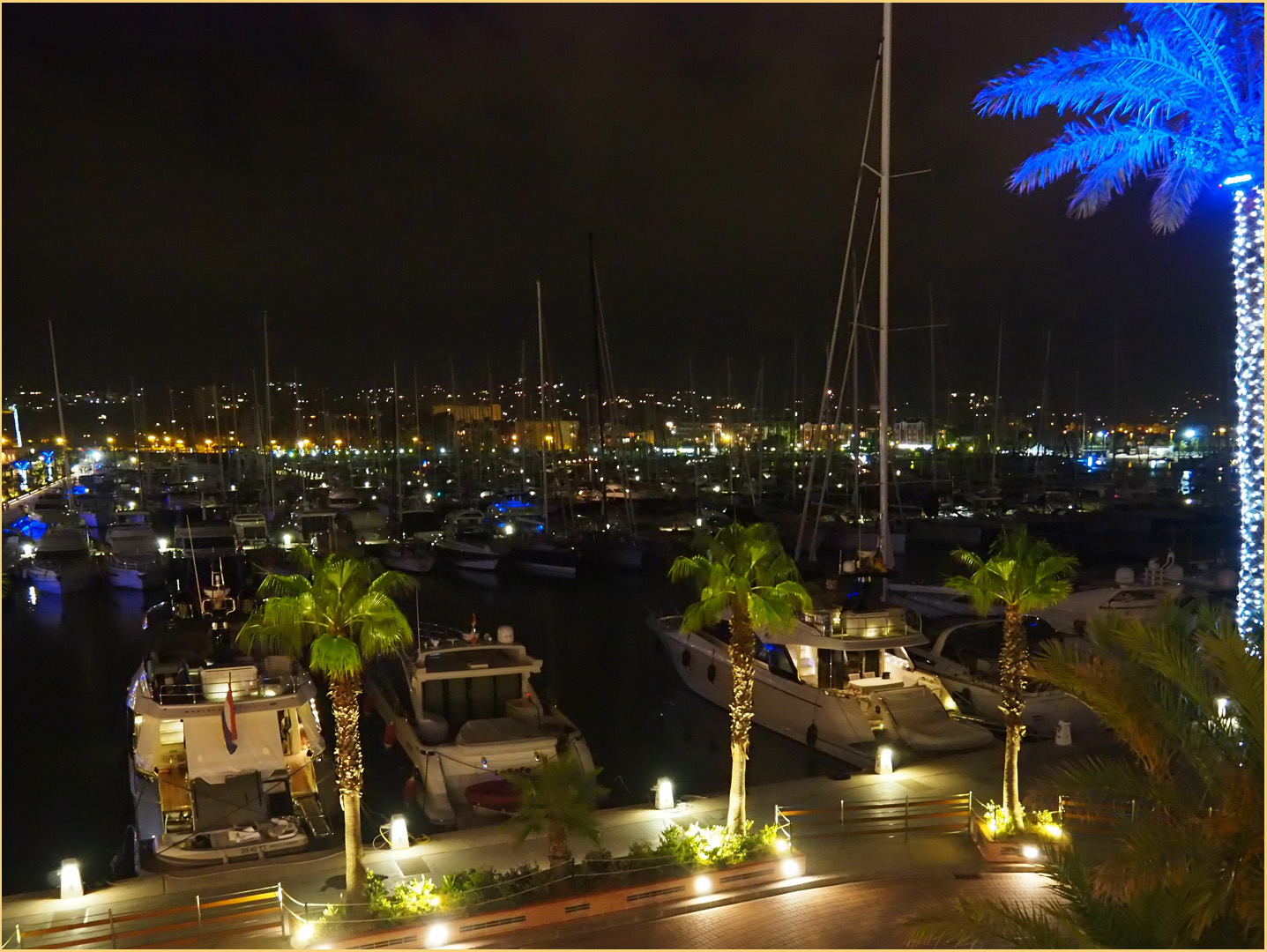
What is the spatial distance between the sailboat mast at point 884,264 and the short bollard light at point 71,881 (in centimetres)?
1957

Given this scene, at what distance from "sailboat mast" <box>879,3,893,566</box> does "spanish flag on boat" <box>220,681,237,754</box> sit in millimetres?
16687

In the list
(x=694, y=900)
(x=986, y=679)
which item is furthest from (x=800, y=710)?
(x=694, y=900)

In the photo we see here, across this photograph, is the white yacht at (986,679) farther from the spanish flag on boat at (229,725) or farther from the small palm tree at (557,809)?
the spanish flag on boat at (229,725)

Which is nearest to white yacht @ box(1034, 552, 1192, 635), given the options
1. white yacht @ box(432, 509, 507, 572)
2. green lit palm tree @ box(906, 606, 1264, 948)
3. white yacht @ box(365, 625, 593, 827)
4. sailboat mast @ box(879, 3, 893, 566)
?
sailboat mast @ box(879, 3, 893, 566)

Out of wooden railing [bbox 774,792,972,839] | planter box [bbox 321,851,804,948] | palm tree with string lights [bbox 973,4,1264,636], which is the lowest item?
wooden railing [bbox 774,792,972,839]

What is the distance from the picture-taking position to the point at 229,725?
16250mm

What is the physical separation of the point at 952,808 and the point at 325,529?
149ft

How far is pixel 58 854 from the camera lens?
16953 mm

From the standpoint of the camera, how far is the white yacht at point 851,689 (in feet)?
62.3

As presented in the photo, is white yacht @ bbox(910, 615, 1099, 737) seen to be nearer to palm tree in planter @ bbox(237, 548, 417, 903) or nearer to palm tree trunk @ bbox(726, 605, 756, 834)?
palm tree trunk @ bbox(726, 605, 756, 834)

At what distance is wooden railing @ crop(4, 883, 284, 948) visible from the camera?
10141mm

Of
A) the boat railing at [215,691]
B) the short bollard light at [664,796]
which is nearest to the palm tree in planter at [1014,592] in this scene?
the short bollard light at [664,796]

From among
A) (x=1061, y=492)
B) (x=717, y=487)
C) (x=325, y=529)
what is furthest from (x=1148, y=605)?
(x=717, y=487)

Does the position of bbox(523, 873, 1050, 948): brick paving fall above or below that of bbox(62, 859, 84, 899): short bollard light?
below
